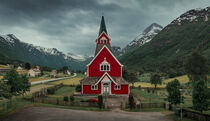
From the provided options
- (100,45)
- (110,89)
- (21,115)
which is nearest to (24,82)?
(21,115)

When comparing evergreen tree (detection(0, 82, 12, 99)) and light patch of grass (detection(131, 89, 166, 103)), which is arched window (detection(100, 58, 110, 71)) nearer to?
light patch of grass (detection(131, 89, 166, 103))

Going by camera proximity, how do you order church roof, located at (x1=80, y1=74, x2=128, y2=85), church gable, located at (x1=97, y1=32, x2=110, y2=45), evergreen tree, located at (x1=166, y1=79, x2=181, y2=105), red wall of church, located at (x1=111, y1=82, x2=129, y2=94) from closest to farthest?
evergreen tree, located at (x1=166, y1=79, x2=181, y2=105) < red wall of church, located at (x1=111, y1=82, x2=129, y2=94) < church roof, located at (x1=80, y1=74, x2=128, y2=85) < church gable, located at (x1=97, y1=32, x2=110, y2=45)

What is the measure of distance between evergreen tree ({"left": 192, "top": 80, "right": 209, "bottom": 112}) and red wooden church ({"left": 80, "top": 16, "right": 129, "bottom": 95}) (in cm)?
2025

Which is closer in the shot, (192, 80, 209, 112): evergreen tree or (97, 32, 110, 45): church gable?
(192, 80, 209, 112): evergreen tree

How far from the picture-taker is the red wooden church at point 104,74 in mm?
41500

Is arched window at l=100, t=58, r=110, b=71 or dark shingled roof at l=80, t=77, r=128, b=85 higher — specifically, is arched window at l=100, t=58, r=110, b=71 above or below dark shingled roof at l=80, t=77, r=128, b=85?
above

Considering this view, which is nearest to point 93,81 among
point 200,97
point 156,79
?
point 200,97

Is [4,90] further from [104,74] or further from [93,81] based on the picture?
[104,74]

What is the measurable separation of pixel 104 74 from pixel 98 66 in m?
4.43

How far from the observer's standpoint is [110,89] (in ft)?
136

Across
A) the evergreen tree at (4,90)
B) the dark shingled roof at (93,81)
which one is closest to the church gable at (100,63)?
the dark shingled roof at (93,81)

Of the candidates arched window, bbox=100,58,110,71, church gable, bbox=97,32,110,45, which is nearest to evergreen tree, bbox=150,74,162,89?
church gable, bbox=97,32,110,45

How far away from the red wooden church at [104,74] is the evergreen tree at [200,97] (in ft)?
66.4

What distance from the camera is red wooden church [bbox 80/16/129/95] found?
41.5 metres
